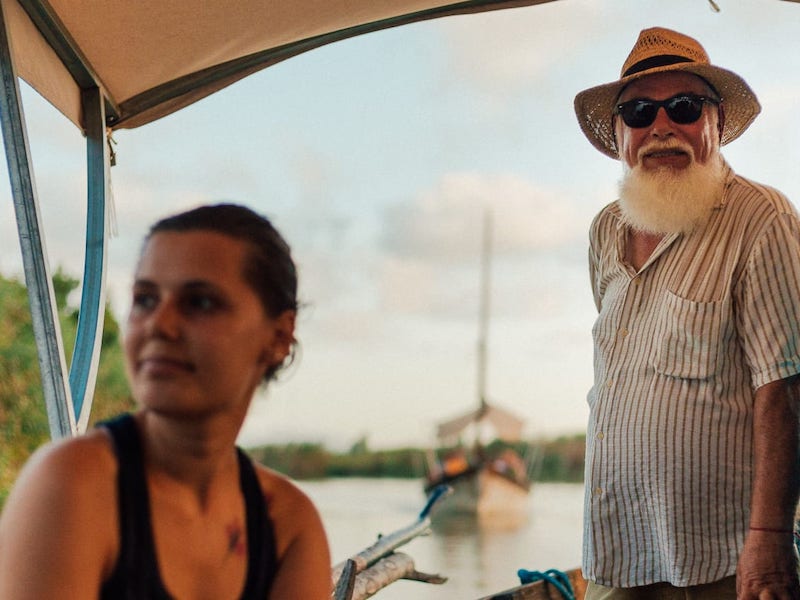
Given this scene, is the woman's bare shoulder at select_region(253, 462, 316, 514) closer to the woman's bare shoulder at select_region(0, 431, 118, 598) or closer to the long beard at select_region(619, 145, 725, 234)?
the woman's bare shoulder at select_region(0, 431, 118, 598)

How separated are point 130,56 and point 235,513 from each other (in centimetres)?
214

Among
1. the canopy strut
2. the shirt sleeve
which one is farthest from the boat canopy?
the shirt sleeve

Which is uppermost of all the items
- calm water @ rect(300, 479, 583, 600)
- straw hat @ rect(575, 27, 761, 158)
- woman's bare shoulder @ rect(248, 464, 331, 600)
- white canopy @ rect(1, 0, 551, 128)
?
white canopy @ rect(1, 0, 551, 128)

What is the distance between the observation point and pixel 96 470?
2.58 ft

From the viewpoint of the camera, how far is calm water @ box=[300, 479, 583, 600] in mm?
26609

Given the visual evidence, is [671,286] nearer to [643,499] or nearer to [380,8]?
[643,499]

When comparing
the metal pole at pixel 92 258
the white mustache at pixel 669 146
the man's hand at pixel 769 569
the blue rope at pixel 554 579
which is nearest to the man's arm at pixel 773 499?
the man's hand at pixel 769 569

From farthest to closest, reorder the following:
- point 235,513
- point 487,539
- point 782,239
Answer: point 487,539
point 782,239
point 235,513

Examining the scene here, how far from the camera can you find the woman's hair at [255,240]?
2.80ft

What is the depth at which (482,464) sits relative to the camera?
28.7 meters

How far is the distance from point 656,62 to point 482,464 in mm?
27331

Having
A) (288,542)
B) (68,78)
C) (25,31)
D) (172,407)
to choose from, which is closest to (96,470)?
(172,407)

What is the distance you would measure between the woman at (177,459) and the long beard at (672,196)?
3.57 ft

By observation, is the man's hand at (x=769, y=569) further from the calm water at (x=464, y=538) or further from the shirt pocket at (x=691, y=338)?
the calm water at (x=464, y=538)
